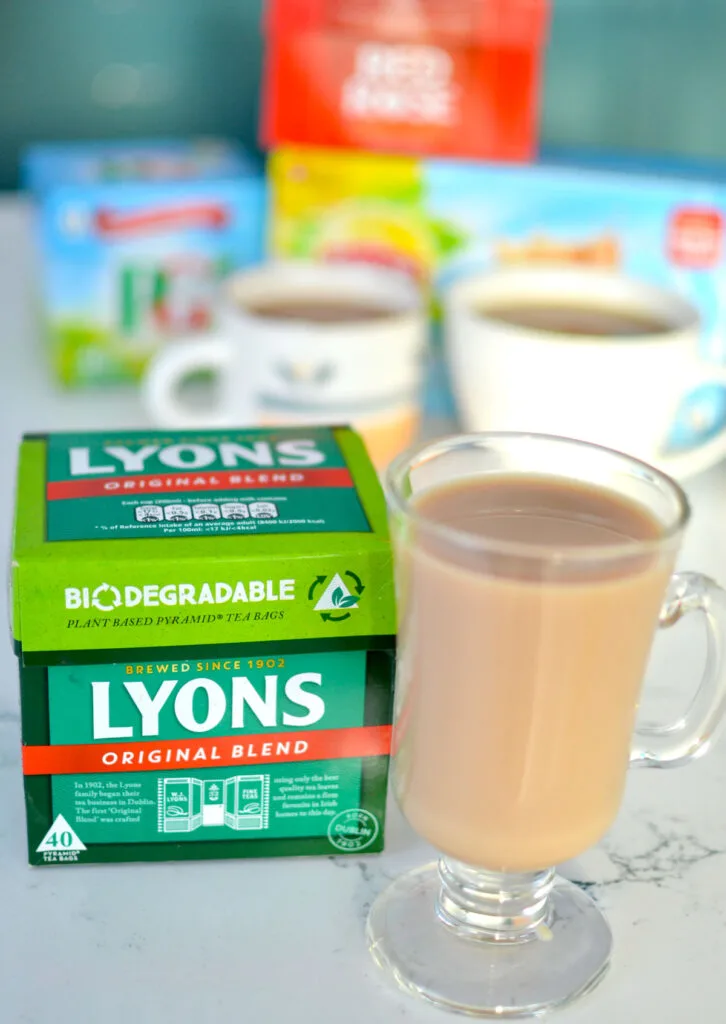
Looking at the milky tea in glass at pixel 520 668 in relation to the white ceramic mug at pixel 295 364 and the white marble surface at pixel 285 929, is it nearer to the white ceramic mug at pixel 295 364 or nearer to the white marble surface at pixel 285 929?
the white marble surface at pixel 285 929

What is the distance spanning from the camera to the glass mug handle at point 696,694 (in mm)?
631

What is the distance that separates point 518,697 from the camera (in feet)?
1.92

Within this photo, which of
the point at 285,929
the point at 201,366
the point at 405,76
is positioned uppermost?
the point at 405,76

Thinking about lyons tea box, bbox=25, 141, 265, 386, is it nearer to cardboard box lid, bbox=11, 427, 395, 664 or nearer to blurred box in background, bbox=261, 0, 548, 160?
blurred box in background, bbox=261, 0, 548, 160

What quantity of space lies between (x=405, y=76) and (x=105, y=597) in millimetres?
683

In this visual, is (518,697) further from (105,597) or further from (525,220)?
(525,220)

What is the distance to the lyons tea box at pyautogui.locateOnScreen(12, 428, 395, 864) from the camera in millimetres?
640

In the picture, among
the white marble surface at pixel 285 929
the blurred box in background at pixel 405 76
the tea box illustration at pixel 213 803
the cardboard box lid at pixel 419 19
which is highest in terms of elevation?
the cardboard box lid at pixel 419 19

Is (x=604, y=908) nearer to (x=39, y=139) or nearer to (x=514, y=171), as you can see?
(x=514, y=171)

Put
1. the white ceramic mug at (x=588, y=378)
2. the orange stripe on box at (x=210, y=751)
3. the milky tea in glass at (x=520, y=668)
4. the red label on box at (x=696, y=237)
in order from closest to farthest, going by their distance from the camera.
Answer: the milky tea in glass at (x=520, y=668) < the orange stripe on box at (x=210, y=751) < the white ceramic mug at (x=588, y=378) < the red label on box at (x=696, y=237)

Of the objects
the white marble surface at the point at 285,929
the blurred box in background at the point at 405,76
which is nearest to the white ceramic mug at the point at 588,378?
the blurred box in background at the point at 405,76

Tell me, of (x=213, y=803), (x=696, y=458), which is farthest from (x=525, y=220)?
(x=213, y=803)

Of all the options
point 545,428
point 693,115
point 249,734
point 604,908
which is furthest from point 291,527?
point 693,115

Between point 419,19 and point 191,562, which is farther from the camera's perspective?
point 419,19
